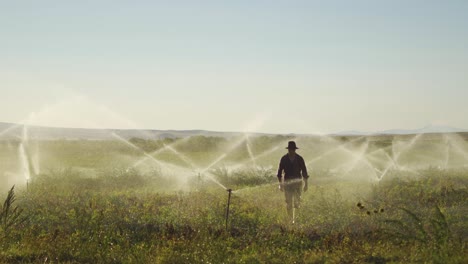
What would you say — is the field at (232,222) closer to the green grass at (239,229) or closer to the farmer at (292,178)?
the green grass at (239,229)

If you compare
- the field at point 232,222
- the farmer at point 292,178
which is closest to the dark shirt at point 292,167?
the farmer at point 292,178

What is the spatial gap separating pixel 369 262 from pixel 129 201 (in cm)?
804

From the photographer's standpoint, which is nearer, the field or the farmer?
the field

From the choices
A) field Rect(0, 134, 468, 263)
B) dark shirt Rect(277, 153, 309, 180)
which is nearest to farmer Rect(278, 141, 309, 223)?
dark shirt Rect(277, 153, 309, 180)

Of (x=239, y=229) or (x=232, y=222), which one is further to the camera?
(x=232, y=222)

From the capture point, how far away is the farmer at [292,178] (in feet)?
44.3

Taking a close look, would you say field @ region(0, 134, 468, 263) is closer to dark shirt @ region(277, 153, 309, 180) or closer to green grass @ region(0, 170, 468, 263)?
green grass @ region(0, 170, 468, 263)

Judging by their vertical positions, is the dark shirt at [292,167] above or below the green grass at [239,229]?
above

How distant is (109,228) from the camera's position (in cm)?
1112

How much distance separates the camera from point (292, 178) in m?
13.6

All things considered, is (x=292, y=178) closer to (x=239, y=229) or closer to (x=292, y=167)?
(x=292, y=167)

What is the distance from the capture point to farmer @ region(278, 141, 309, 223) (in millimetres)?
13508

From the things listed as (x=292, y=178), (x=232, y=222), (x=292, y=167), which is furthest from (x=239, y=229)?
(x=292, y=167)

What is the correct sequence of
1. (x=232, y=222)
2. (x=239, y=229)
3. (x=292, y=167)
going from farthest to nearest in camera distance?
(x=292, y=167), (x=232, y=222), (x=239, y=229)
